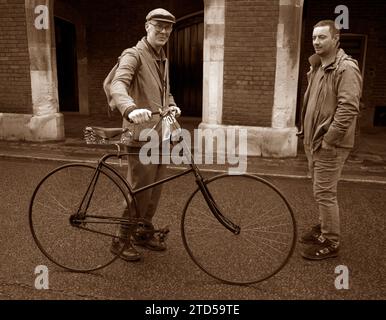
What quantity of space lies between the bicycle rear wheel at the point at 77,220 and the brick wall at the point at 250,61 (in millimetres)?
4462

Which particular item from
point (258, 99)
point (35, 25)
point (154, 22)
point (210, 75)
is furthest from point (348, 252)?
point (35, 25)

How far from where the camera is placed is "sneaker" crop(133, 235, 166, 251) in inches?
159

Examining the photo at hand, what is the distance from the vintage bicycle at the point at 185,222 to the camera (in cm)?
346

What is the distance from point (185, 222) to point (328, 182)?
1.44 metres

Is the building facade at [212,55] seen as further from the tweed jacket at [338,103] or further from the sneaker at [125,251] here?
the sneaker at [125,251]

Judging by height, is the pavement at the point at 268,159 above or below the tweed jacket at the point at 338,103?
below

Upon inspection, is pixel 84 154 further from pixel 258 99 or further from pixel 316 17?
pixel 316 17

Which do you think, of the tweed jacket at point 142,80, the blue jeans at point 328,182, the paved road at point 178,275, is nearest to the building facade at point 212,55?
the paved road at point 178,275

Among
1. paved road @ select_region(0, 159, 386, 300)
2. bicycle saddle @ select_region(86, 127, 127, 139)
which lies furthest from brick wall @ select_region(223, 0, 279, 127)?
bicycle saddle @ select_region(86, 127, 127, 139)

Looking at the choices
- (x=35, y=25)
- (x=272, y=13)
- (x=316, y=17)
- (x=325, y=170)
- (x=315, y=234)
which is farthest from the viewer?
(x=316, y=17)

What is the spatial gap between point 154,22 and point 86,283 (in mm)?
2257

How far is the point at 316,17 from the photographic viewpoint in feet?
36.5

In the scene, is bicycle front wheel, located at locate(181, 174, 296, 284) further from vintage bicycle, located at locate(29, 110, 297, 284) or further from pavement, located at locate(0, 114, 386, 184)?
pavement, located at locate(0, 114, 386, 184)

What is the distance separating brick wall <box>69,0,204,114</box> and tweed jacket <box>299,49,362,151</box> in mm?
9288
